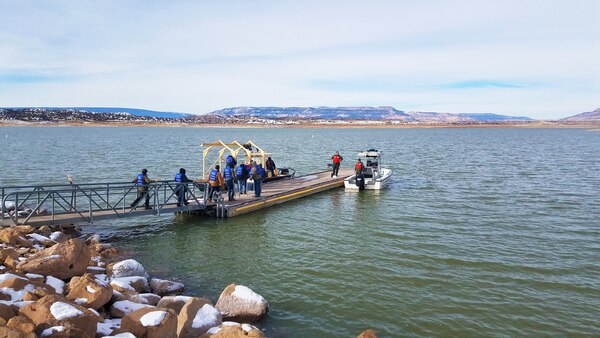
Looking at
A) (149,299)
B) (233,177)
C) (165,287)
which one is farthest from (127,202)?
(149,299)

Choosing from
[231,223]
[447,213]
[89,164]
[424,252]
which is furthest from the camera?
[89,164]

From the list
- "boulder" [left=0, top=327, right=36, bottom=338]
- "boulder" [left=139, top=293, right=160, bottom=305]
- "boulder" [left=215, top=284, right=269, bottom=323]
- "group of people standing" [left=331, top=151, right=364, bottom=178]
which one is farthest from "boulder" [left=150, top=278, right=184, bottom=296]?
"group of people standing" [left=331, top=151, right=364, bottom=178]

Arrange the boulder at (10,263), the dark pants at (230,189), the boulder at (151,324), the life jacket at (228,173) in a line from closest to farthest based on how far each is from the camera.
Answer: the boulder at (151,324) < the boulder at (10,263) < the life jacket at (228,173) < the dark pants at (230,189)

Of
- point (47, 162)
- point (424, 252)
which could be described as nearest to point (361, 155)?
point (424, 252)

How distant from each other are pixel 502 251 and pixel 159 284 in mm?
10985

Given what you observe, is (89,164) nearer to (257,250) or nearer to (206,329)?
(257,250)

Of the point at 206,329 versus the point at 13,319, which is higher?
the point at 13,319

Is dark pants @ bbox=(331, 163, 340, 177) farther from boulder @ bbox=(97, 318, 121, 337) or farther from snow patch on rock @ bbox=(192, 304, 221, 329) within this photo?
boulder @ bbox=(97, 318, 121, 337)

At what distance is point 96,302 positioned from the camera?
28.6ft

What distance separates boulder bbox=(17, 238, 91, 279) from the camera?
10.2m

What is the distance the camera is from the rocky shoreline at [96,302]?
7184mm

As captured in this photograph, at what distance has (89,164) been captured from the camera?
40969 mm

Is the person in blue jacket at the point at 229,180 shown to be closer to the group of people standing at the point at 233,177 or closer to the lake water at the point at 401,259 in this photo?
the group of people standing at the point at 233,177

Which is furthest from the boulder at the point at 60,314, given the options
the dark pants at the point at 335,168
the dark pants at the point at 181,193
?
the dark pants at the point at 335,168
